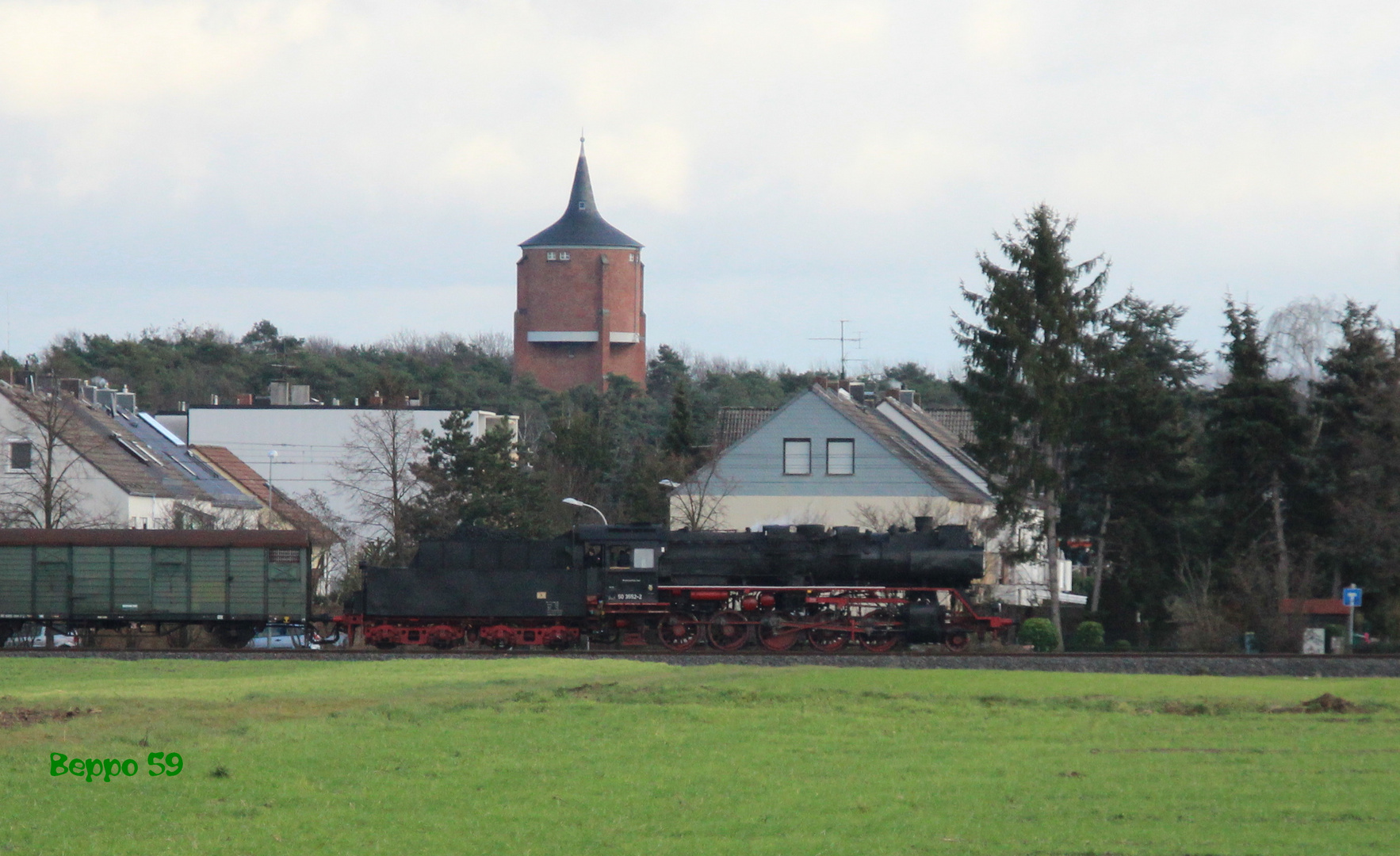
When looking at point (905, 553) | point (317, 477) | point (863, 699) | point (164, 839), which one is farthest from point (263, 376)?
point (164, 839)

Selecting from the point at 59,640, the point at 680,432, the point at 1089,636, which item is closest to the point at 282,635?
the point at 59,640

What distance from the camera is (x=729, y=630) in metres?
33.1

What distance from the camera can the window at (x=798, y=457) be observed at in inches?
2347

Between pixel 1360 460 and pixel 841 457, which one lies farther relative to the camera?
pixel 841 457

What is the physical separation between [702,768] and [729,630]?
1787 cm

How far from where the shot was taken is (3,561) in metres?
34.7

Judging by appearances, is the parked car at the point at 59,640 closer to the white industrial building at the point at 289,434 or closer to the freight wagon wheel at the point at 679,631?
the freight wagon wheel at the point at 679,631

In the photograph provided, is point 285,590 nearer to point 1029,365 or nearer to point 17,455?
point 1029,365

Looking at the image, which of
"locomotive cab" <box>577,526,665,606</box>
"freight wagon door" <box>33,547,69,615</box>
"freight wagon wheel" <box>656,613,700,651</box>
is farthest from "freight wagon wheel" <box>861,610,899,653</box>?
"freight wagon door" <box>33,547,69,615</box>

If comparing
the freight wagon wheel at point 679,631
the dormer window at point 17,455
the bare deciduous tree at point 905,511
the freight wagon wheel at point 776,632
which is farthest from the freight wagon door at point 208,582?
the dormer window at point 17,455

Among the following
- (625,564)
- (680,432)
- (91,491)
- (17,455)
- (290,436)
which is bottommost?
(625,564)

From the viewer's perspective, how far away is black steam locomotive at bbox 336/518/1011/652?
107 feet

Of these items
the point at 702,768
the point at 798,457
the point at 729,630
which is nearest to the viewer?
the point at 702,768

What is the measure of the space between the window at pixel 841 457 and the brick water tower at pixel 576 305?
5289cm
